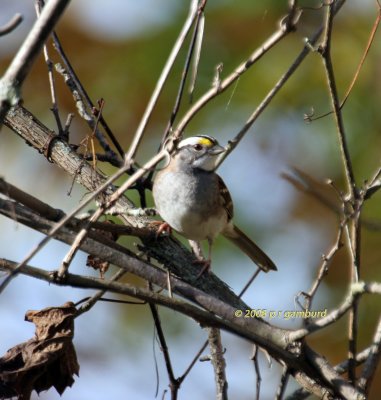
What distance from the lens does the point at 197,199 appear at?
3.64 m

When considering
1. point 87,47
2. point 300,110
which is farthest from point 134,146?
point 87,47

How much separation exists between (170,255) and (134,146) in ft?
3.32

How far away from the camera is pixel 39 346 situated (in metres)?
2.23

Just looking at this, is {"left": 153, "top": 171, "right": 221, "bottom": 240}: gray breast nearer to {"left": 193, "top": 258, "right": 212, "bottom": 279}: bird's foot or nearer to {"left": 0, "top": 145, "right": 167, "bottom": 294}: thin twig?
{"left": 193, "top": 258, "right": 212, "bottom": 279}: bird's foot

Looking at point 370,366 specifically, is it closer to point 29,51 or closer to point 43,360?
point 43,360

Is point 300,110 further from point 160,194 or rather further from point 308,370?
point 308,370

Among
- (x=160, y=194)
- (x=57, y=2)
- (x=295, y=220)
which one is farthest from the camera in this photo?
(x=295, y=220)

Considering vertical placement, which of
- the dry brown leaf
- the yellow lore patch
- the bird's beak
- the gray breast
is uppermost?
the yellow lore patch

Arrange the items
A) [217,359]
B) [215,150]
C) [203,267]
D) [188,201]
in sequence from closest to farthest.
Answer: [217,359]
[203,267]
[188,201]
[215,150]

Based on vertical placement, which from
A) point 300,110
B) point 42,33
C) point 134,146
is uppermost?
point 300,110

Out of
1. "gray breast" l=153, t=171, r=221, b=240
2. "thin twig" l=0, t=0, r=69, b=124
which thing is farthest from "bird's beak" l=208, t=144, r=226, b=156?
"thin twig" l=0, t=0, r=69, b=124

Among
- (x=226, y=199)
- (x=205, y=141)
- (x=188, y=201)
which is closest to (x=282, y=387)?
(x=188, y=201)

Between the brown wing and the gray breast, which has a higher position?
the brown wing

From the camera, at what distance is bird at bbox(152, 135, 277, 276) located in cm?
349
